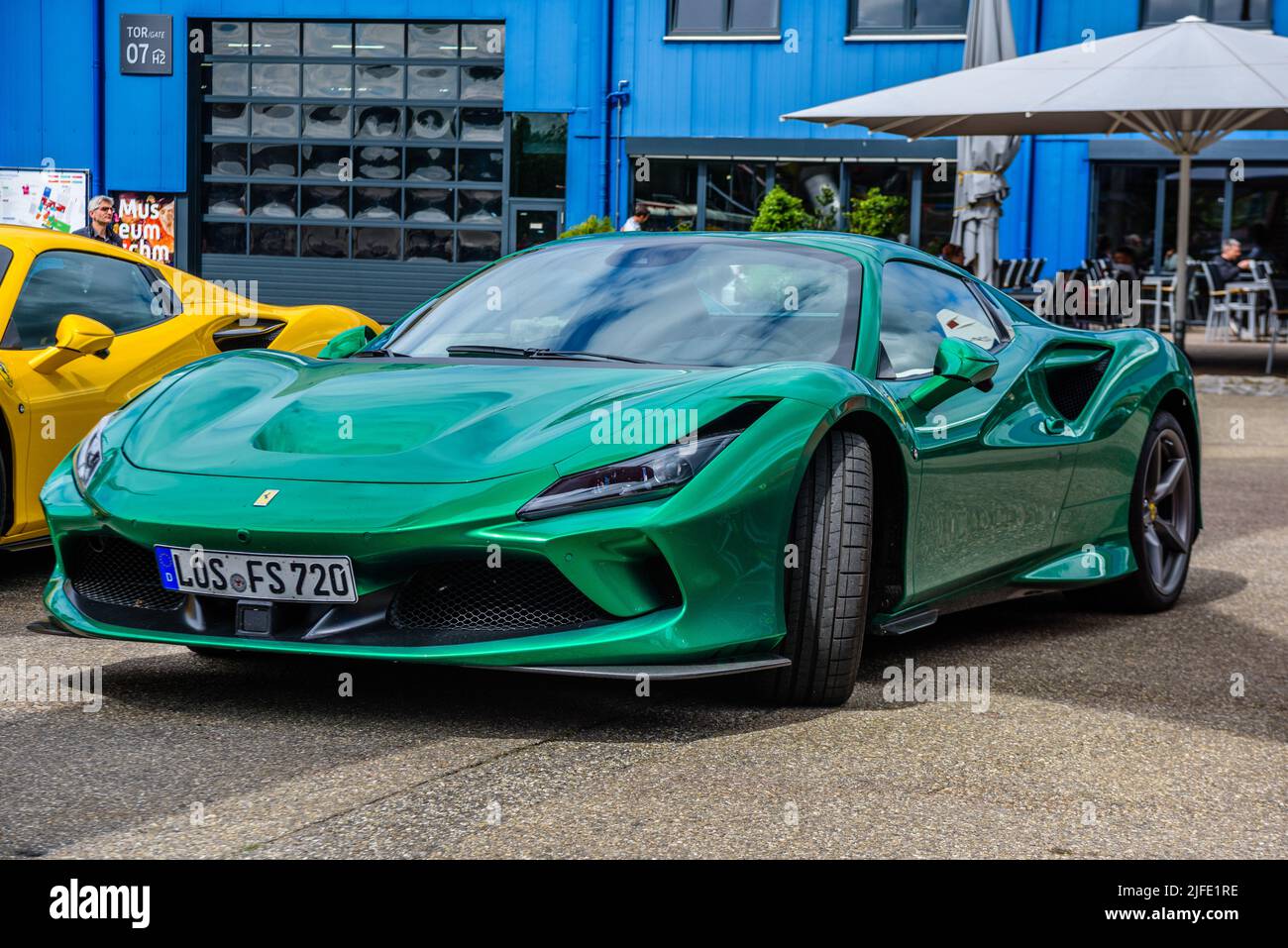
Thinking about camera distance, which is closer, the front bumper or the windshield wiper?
the front bumper

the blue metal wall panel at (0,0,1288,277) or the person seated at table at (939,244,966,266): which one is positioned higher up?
the blue metal wall panel at (0,0,1288,277)

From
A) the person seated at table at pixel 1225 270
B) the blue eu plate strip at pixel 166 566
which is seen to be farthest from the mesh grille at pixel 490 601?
the person seated at table at pixel 1225 270

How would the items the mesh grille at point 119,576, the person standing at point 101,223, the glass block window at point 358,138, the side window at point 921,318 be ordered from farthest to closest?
1. the glass block window at point 358,138
2. the person standing at point 101,223
3. the side window at point 921,318
4. the mesh grille at point 119,576

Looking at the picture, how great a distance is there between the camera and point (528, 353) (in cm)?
426

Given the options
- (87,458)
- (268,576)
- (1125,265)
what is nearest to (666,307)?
(268,576)

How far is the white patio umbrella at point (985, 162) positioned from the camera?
14.6 meters

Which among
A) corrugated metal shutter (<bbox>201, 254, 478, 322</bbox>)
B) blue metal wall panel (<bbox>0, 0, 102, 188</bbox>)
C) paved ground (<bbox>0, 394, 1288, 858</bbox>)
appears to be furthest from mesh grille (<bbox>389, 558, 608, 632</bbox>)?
blue metal wall panel (<bbox>0, 0, 102, 188</bbox>)

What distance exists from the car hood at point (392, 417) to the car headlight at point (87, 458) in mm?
87

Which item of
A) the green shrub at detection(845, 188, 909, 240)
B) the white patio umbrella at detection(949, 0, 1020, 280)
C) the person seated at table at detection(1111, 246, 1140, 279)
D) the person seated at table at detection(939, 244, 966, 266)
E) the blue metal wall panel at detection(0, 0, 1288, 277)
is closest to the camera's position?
the person seated at table at detection(939, 244, 966, 266)

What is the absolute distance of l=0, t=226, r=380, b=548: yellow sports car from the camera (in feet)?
17.9

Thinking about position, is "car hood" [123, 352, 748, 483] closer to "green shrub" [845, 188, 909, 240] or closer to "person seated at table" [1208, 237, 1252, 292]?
"green shrub" [845, 188, 909, 240]

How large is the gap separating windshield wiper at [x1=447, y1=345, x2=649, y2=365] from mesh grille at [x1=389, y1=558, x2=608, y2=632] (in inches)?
32.6

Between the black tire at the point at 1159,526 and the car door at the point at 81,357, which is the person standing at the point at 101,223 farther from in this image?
the black tire at the point at 1159,526

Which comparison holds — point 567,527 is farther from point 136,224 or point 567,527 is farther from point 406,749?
point 136,224
